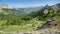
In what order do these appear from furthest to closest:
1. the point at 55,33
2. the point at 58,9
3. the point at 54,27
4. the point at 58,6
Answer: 1. the point at 58,6
2. the point at 58,9
3. the point at 54,27
4. the point at 55,33

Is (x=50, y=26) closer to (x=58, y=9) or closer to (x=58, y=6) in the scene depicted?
(x=58, y=9)

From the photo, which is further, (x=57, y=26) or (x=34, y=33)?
(x=57, y=26)

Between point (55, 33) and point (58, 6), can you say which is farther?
point (58, 6)

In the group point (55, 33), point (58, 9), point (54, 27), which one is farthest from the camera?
point (58, 9)

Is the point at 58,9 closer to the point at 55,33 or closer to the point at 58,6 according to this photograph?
the point at 58,6

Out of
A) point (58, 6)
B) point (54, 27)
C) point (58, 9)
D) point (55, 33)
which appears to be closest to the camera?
point (55, 33)

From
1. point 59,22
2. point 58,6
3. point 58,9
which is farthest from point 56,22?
point 58,6

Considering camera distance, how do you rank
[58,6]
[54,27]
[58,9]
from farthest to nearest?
1. [58,6]
2. [58,9]
3. [54,27]

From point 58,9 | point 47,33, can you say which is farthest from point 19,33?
point 58,9

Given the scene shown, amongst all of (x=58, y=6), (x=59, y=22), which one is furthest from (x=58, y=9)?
(x=59, y=22)
